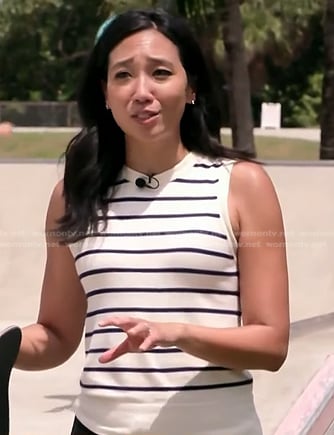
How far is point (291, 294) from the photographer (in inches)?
317

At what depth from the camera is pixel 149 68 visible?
174 centimetres

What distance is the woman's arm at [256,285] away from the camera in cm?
163

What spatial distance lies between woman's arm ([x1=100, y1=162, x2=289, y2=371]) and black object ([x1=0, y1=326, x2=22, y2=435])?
0.14m

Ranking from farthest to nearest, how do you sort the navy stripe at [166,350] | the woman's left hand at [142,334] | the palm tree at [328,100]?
the palm tree at [328,100]
the navy stripe at [166,350]
the woman's left hand at [142,334]

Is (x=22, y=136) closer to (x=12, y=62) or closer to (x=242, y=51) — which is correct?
(x=12, y=62)

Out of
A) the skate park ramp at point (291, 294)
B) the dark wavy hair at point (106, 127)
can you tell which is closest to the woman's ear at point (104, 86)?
the dark wavy hair at point (106, 127)

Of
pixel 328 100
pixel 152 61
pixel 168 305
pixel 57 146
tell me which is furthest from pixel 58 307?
pixel 57 146

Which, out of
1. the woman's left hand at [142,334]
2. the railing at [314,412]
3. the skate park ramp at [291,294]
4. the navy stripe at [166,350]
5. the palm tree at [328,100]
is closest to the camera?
the railing at [314,412]

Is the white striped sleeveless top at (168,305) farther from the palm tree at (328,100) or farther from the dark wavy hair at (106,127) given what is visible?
the palm tree at (328,100)

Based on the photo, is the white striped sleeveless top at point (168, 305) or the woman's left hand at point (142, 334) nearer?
the woman's left hand at point (142, 334)

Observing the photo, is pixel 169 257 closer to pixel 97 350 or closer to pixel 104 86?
pixel 97 350

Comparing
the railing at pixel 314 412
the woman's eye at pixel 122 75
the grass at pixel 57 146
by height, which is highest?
the woman's eye at pixel 122 75

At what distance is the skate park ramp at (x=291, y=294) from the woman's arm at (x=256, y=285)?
0.20 meters

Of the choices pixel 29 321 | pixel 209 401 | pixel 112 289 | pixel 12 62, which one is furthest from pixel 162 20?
pixel 12 62
